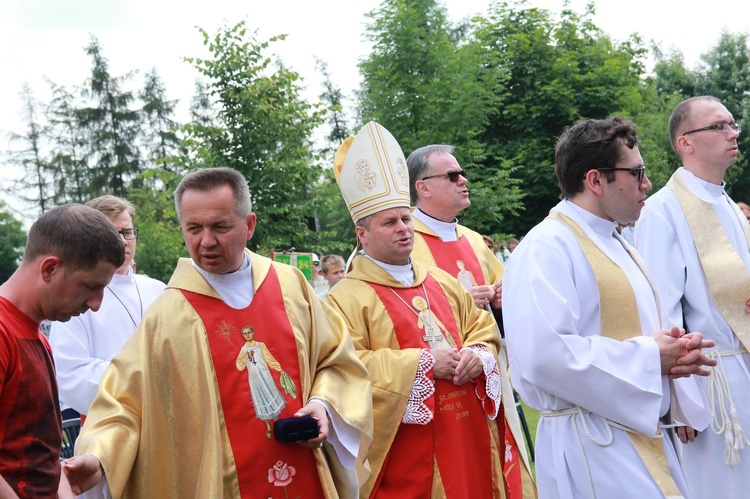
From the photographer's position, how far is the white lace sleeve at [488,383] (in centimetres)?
469

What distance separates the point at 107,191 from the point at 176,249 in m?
23.8

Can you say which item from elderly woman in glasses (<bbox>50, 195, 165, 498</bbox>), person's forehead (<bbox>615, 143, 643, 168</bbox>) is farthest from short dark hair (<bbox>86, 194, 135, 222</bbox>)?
person's forehead (<bbox>615, 143, 643, 168</bbox>)

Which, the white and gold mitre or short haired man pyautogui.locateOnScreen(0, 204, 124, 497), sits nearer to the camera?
short haired man pyautogui.locateOnScreen(0, 204, 124, 497)

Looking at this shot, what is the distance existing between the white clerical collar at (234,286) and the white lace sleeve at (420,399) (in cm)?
115

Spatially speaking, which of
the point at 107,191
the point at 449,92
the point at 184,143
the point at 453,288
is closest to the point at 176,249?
the point at 184,143

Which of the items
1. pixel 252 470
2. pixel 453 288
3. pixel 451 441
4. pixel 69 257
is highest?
pixel 69 257

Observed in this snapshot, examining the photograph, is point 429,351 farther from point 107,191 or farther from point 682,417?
point 107,191

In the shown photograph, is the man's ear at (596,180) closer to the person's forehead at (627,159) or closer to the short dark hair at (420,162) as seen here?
the person's forehead at (627,159)

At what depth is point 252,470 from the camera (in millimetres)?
3514

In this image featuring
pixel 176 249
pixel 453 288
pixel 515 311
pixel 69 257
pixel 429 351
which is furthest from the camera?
pixel 176 249

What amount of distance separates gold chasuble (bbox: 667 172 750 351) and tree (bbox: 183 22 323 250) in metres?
8.20

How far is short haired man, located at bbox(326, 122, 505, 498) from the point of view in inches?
177

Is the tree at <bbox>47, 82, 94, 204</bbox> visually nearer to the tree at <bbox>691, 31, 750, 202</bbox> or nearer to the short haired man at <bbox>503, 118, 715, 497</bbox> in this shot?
the tree at <bbox>691, 31, 750, 202</bbox>

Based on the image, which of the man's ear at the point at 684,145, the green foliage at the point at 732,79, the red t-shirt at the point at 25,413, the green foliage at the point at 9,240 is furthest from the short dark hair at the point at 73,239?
the green foliage at the point at 9,240
